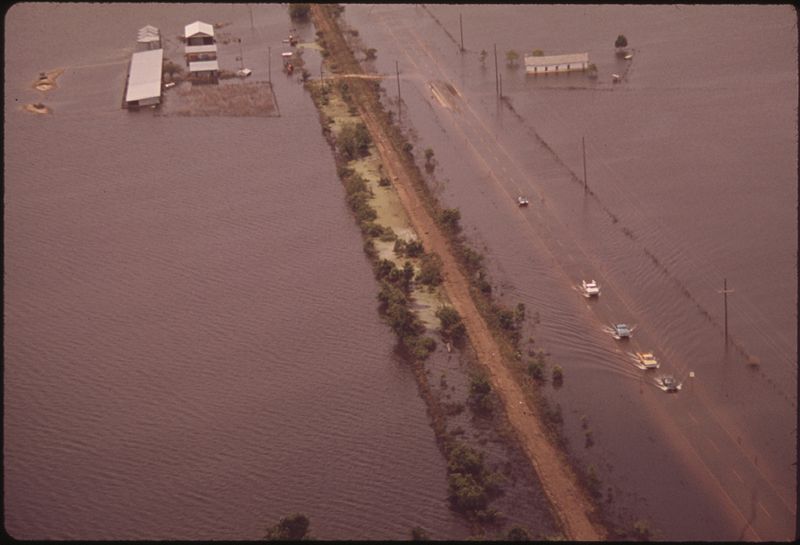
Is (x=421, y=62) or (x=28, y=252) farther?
(x=421, y=62)

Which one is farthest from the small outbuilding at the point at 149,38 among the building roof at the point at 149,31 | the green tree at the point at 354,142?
the green tree at the point at 354,142

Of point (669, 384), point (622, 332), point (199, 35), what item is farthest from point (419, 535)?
point (199, 35)

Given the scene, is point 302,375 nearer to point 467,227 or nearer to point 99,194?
point 467,227

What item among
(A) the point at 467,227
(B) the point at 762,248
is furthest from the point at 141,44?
(B) the point at 762,248

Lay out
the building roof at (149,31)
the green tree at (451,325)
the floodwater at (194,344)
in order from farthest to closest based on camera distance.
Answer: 1. the building roof at (149,31)
2. the green tree at (451,325)
3. the floodwater at (194,344)

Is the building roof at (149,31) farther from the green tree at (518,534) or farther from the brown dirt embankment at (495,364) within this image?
the green tree at (518,534)
